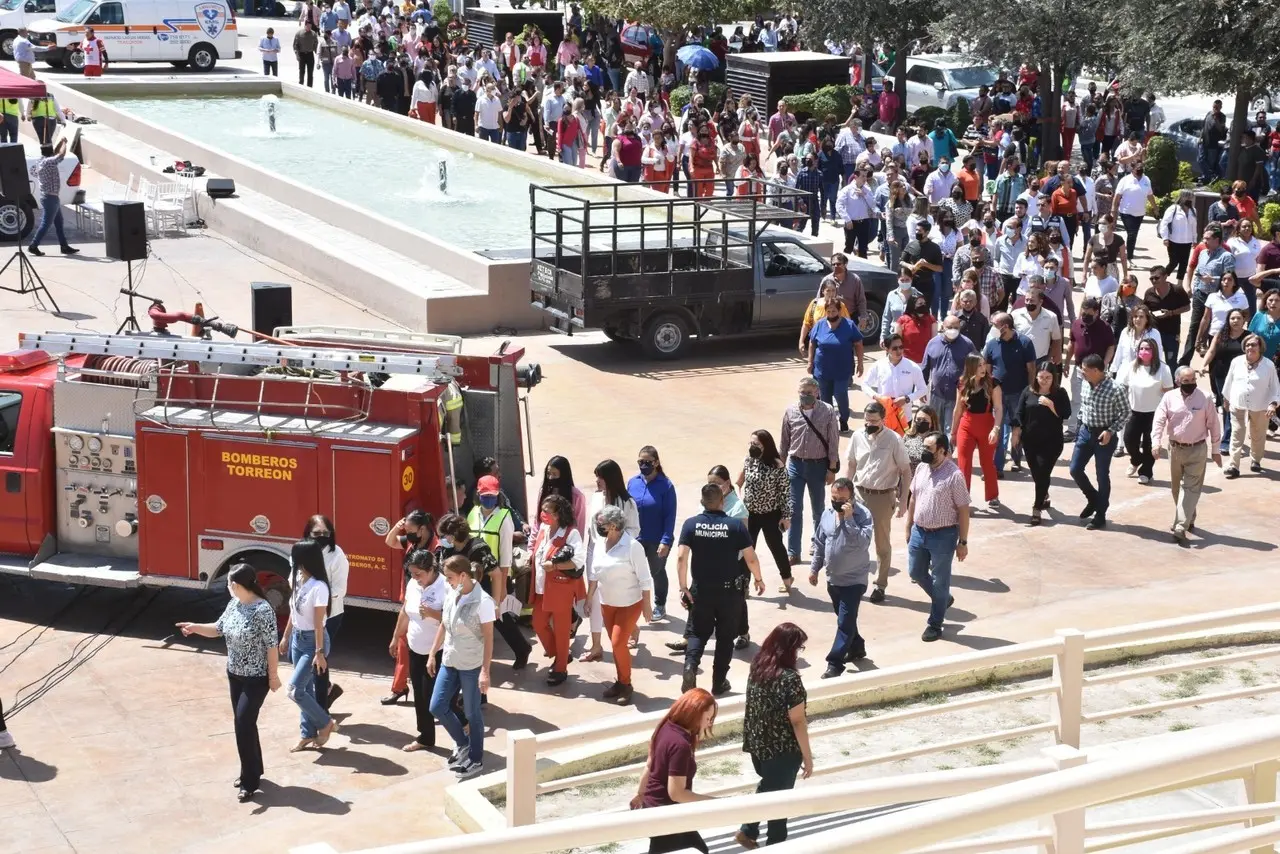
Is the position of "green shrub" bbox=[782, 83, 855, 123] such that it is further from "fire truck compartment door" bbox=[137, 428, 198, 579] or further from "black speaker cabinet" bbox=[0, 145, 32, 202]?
"fire truck compartment door" bbox=[137, 428, 198, 579]

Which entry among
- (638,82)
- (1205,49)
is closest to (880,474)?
(1205,49)

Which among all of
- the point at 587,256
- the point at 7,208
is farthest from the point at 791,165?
the point at 7,208

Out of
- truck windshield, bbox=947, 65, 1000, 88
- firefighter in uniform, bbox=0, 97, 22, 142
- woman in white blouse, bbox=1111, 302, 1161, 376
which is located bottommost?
woman in white blouse, bbox=1111, 302, 1161, 376

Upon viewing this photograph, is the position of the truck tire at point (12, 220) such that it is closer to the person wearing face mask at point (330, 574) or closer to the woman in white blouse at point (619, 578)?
the person wearing face mask at point (330, 574)

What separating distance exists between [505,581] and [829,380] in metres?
5.66

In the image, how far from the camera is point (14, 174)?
23.7 m

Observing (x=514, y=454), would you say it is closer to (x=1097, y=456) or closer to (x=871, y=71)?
(x=1097, y=456)

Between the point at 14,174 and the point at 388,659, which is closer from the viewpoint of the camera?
the point at 388,659

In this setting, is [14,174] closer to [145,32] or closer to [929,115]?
[929,115]

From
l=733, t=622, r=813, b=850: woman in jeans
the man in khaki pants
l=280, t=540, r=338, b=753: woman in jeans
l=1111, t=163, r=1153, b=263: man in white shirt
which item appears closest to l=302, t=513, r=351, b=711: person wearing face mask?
l=280, t=540, r=338, b=753: woman in jeans

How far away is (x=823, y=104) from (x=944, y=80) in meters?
4.15

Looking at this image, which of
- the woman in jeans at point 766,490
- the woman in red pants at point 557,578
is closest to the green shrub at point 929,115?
the woman in jeans at point 766,490

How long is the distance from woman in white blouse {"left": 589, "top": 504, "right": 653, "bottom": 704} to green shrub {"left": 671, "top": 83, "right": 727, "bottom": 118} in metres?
27.3

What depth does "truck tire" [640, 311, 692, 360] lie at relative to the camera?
2050 cm
